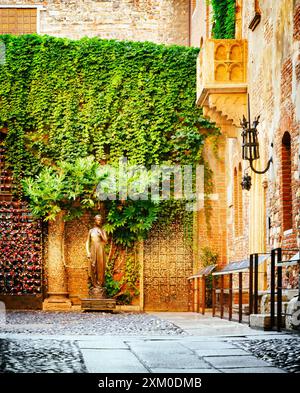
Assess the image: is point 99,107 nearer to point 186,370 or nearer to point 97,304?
point 97,304

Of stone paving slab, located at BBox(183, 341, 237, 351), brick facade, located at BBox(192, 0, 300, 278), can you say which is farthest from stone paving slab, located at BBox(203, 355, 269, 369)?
brick facade, located at BBox(192, 0, 300, 278)

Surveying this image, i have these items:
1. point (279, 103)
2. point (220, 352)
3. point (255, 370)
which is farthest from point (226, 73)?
point (255, 370)

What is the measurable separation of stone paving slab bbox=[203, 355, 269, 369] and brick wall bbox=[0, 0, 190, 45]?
19947 mm

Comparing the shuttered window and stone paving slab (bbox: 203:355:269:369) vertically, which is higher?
the shuttered window

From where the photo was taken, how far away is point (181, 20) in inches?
1074

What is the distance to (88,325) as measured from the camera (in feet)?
48.6

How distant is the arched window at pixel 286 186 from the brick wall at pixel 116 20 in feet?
41.7

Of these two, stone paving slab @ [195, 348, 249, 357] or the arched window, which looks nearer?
stone paving slab @ [195, 348, 249, 357]

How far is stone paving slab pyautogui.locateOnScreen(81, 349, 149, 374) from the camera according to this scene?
6949 millimetres

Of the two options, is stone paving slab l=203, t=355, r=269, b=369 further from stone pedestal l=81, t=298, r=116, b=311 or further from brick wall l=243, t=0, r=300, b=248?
stone pedestal l=81, t=298, r=116, b=311

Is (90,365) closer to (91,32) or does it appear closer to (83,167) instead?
(83,167)

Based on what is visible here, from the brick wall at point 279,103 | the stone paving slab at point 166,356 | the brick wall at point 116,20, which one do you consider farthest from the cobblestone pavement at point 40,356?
the brick wall at point 116,20

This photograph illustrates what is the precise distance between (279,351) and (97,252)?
12.3m
